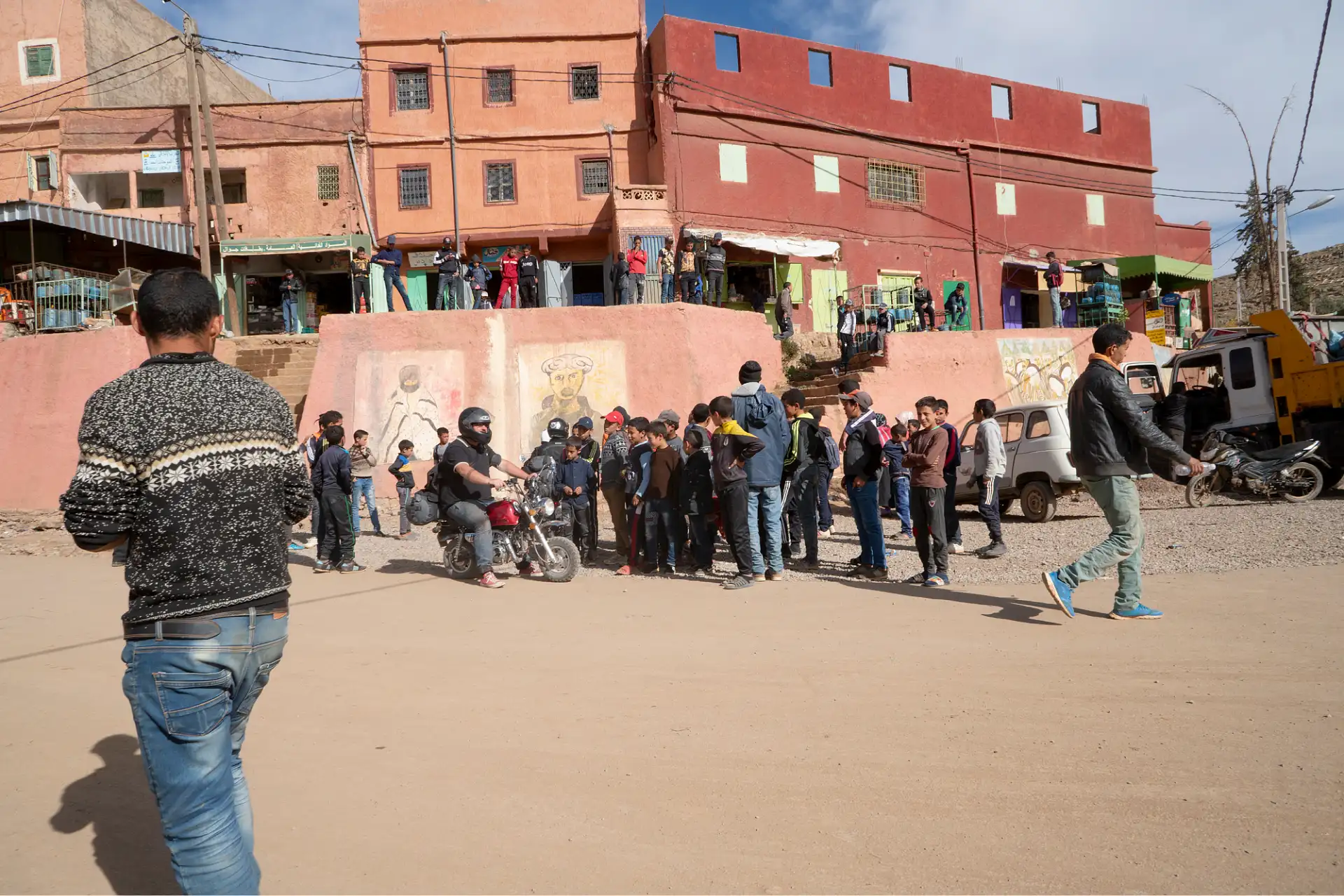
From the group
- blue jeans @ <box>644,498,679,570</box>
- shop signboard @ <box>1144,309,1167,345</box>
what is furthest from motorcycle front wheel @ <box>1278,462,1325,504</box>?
shop signboard @ <box>1144,309,1167,345</box>

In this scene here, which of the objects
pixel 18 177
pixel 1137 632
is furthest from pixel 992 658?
pixel 18 177

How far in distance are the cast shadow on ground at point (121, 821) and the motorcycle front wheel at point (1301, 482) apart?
14158mm

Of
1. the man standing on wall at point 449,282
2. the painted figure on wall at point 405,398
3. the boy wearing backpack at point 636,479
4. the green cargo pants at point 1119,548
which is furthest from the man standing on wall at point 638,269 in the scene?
the green cargo pants at point 1119,548

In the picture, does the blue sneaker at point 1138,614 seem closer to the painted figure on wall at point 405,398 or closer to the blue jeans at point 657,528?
the blue jeans at point 657,528

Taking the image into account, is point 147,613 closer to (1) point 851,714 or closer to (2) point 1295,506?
(1) point 851,714

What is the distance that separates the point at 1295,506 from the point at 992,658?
9.03 m

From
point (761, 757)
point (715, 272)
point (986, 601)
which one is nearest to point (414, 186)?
point (715, 272)

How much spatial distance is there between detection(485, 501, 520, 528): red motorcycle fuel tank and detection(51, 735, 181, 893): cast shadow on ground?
4.98m

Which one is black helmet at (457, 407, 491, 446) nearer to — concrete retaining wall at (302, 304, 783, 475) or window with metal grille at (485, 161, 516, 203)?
concrete retaining wall at (302, 304, 783, 475)

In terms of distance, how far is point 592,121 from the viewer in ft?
84.7

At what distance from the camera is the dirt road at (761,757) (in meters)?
3.07

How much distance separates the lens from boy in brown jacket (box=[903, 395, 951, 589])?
7961 mm

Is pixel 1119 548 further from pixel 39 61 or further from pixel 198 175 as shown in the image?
pixel 39 61

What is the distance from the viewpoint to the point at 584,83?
Result: 26.0 m
